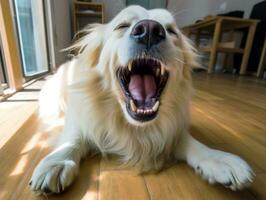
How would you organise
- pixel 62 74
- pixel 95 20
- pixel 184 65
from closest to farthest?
pixel 184 65 → pixel 62 74 → pixel 95 20

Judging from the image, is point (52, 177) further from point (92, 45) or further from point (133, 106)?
point (92, 45)

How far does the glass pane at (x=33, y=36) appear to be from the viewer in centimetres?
253

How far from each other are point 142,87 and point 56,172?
47cm

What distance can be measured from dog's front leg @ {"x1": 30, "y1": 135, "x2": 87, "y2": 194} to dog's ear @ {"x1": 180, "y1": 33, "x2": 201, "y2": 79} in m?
0.61

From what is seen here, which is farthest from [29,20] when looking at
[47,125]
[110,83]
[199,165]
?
[199,165]

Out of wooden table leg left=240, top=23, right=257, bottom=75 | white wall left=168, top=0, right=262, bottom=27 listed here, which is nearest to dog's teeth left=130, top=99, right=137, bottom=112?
wooden table leg left=240, top=23, right=257, bottom=75

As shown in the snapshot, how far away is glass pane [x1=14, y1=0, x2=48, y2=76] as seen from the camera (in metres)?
2.53

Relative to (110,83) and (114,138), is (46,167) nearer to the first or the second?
(114,138)

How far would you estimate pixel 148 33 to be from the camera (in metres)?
0.75

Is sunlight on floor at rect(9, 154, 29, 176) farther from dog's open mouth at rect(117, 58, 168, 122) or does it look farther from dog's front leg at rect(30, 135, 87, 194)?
dog's open mouth at rect(117, 58, 168, 122)

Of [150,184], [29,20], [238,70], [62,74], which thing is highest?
[29,20]

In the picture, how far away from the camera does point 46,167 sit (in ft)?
2.05

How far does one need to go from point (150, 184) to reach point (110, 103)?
355 mm

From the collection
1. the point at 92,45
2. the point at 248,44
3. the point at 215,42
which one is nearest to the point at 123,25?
the point at 92,45
